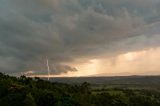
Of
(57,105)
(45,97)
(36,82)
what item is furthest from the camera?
(36,82)

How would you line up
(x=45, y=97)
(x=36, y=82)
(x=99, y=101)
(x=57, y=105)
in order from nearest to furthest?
(x=57, y=105) → (x=45, y=97) → (x=99, y=101) → (x=36, y=82)

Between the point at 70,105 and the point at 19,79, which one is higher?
Answer: the point at 19,79

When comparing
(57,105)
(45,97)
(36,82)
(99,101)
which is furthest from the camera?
(36,82)

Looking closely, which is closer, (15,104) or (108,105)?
(15,104)

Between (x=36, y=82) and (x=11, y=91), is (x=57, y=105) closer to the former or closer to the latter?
(x=11, y=91)

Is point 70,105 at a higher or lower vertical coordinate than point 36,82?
lower

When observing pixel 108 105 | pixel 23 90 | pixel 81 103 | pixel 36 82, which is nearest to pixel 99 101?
pixel 108 105

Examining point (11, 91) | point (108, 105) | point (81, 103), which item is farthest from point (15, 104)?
point (108, 105)

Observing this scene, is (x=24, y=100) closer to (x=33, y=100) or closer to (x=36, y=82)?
(x=33, y=100)

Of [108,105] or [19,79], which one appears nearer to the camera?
[108,105]
